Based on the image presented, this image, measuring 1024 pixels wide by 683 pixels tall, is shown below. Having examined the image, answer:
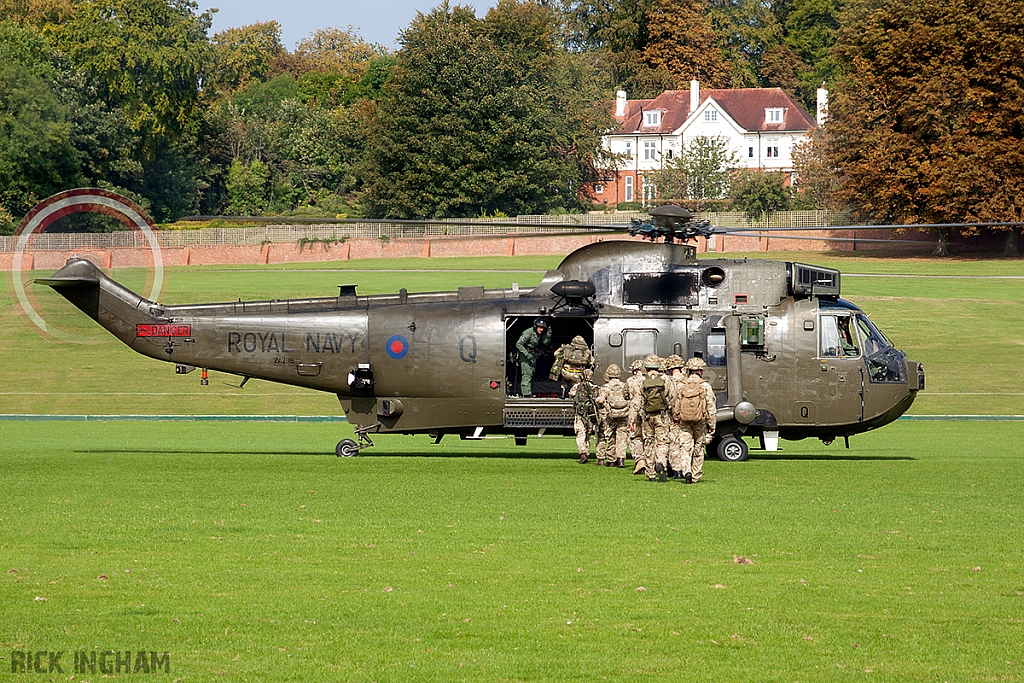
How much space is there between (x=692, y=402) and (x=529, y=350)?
5.36m

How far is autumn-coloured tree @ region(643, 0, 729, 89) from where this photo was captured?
443 feet

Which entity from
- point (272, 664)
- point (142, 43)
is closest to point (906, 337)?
point (272, 664)

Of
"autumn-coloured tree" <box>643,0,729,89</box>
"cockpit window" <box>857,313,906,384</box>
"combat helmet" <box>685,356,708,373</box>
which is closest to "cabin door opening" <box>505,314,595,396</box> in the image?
"combat helmet" <box>685,356,708,373</box>

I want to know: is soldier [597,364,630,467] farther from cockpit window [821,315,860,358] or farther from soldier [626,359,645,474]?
cockpit window [821,315,860,358]

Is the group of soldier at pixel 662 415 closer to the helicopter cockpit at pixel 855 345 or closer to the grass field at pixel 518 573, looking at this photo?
the grass field at pixel 518 573

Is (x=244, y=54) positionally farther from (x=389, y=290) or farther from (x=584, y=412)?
(x=584, y=412)

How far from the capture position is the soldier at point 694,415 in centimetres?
1906

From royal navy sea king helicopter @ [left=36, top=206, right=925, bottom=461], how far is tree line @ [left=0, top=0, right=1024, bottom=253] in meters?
54.0

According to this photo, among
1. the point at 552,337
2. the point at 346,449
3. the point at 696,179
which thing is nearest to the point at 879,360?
the point at 552,337

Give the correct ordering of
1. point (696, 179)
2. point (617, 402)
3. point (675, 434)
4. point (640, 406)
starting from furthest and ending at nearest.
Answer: point (696, 179), point (617, 402), point (640, 406), point (675, 434)

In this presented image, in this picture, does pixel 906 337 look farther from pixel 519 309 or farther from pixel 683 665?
→ pixel 683 665

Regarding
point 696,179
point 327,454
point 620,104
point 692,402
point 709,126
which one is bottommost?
point 327,454

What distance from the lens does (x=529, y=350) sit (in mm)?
23781

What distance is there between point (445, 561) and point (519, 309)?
37.6ft
